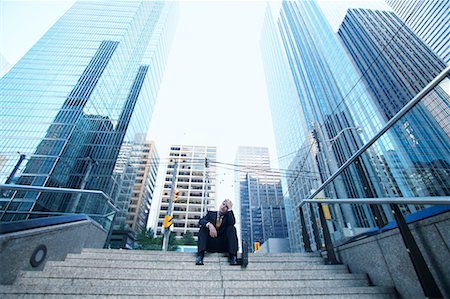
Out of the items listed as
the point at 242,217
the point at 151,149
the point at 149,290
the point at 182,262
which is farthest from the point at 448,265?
the point at 242,217

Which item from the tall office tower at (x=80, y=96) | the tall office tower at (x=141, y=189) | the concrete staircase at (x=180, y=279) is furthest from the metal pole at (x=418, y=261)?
the tall office tower at (x=141, y=189)

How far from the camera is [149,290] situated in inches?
78.5

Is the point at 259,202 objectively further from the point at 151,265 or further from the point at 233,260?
the point at 151,265

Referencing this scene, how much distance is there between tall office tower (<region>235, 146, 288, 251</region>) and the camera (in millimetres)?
84500

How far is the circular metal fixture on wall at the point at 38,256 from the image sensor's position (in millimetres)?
2617

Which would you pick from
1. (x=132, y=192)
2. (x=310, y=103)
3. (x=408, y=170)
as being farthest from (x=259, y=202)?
(x=408, y=170)

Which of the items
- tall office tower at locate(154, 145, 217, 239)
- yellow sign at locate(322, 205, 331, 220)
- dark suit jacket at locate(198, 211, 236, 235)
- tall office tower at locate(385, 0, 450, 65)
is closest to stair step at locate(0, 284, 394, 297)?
dark suit jacket at locate(198, 211, 236, 235)

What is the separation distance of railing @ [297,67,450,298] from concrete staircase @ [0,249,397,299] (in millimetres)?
682

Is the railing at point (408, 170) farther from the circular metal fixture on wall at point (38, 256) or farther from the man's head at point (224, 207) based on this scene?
the circular metal fixture on wall at point (38, 256)

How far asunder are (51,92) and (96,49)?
1535 centimetres

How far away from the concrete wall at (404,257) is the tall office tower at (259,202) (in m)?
76.0

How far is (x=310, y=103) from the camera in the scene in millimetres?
39125

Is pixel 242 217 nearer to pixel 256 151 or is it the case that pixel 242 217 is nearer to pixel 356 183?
pixel 256 151

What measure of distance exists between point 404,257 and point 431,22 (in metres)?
67.4
